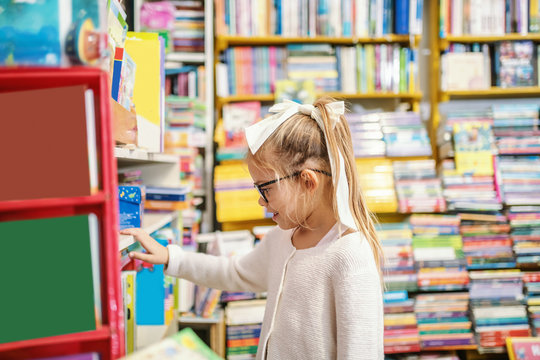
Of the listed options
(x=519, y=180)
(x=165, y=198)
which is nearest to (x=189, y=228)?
(x=165, y=198)

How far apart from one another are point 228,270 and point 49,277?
683 millimetres

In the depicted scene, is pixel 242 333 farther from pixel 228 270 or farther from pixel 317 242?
pixel 317 242

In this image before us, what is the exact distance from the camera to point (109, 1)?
0.87m

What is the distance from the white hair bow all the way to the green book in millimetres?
474

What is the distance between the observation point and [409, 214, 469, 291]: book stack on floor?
2129 millimetres

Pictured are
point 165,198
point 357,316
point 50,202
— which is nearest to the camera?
point 50,202

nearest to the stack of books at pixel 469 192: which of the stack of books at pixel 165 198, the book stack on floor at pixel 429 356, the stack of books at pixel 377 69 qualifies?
the stack of books at pixel 377 69

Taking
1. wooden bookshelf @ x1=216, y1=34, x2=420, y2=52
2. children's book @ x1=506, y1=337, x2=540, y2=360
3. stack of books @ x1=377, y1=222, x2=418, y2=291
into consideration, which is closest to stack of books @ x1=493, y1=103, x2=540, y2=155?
wooden bookshelf @ x1=216, y1=34, x2=420, y2=52

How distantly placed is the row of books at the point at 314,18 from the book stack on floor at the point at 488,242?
1176 millimetres

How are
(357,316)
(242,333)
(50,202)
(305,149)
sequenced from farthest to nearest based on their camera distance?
(242,333), (305,149), (357,316), (50,202)

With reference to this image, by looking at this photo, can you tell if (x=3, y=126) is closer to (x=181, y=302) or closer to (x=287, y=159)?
(x=287, y=159)

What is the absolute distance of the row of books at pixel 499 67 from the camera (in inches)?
93.8

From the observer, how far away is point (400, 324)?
6.96 ft

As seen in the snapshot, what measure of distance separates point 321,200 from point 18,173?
26.0 inches
